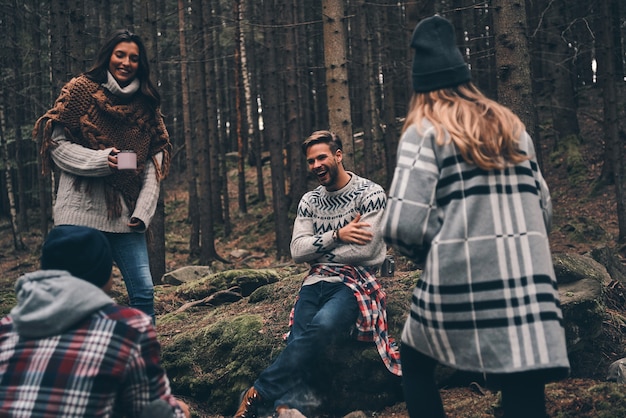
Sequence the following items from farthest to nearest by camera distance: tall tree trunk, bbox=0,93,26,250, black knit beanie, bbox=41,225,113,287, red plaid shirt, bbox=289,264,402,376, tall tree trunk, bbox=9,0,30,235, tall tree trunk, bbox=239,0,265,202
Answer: tall tree trunk, bbox=239,0,265,202 → tall tree trunk, bbox=0,93,26,250 → tall tree trunk, bbox=9,0,30,235 → red plaid shirt, bbox=289,264,402,376 → black knit beanie, bbox=41,225,113,287

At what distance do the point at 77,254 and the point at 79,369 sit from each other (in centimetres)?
46

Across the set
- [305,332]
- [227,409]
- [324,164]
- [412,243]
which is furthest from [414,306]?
[227,409]

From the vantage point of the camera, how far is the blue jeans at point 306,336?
455 cm

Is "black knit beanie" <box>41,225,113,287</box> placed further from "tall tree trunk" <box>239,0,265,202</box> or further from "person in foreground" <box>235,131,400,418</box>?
"tall tree trunk" <box>239,0,265,202</box>

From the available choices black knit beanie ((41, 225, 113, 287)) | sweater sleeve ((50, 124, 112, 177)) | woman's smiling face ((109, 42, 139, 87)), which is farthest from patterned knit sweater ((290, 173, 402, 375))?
black knit beanie ((41, 225, 113, 287))

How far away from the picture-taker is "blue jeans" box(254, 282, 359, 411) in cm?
455

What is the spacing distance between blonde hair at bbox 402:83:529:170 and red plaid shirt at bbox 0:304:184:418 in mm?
1493

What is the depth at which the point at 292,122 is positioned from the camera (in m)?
16.5

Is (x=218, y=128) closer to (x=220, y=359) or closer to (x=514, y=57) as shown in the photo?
(x=514, y=57)

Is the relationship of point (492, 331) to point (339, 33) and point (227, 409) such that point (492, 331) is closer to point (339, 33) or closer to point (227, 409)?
point (227, 409)

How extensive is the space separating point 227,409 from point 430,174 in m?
3.24

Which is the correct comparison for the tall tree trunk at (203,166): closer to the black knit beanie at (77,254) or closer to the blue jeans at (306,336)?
the blue jeans at (306,336)

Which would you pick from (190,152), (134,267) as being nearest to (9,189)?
(190,152)

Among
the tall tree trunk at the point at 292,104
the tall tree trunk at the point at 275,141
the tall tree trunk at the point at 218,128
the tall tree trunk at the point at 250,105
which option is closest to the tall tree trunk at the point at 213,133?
the tall tree trunk at the point at 218,128
